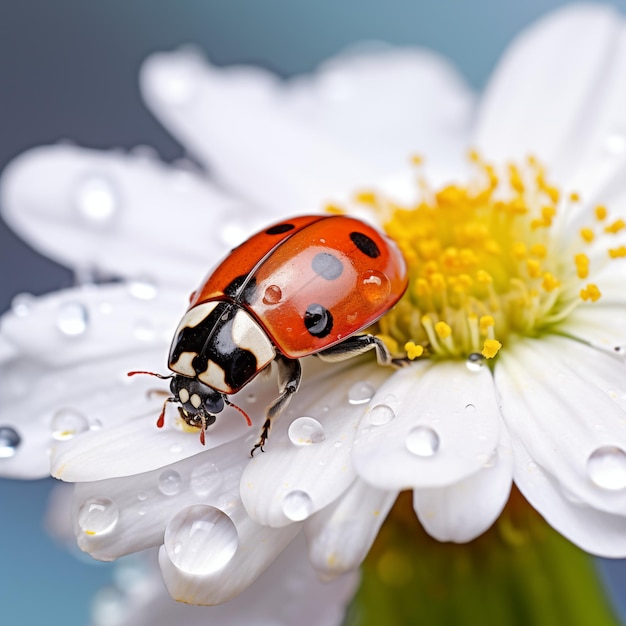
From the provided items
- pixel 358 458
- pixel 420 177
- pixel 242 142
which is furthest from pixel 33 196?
pixel 358 458

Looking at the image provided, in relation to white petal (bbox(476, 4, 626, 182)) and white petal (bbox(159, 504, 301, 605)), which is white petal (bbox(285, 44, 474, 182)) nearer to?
white petal (bbox(476, 4, 626, 182))

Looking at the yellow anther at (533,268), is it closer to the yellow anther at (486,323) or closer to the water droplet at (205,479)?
the yellow anther at (486,323)

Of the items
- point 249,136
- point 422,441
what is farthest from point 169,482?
point 249,136

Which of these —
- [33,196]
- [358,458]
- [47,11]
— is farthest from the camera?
[47,11]

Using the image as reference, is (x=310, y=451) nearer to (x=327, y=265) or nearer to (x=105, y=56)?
(x=327, y=265)

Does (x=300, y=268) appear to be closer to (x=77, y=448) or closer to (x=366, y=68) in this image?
(x=77, y=448)

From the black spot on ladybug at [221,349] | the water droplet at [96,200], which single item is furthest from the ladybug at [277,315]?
the water droplet at [96,200]

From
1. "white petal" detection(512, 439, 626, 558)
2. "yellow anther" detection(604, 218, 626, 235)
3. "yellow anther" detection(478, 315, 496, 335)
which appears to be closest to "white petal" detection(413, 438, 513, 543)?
"white petal" detection(512, 439, 626, 558)
